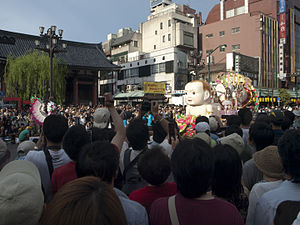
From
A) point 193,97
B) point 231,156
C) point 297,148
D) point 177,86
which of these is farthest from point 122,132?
point 177,86

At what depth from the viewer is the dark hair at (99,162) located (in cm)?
160

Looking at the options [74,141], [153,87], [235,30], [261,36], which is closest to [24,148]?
[74,141]

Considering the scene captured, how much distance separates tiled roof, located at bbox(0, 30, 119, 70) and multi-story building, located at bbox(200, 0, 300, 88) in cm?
1493

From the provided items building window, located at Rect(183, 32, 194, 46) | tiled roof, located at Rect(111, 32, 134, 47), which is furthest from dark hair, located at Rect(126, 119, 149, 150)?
tiled roof, located at Rect(111, 32, 134, 47)

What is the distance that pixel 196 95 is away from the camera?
788cm

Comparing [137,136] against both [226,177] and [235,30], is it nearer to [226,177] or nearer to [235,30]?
[226,177]

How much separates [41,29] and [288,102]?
34.8 m

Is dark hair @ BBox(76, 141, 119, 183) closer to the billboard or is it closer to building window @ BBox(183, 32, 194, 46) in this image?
building window @ BBox(183, 32, 194, 46)

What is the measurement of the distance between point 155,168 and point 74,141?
36.0 inches

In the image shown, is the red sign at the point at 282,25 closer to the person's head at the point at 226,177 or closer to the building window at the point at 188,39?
the building window at the point at 188,39

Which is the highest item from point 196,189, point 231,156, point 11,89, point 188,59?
point 188,59

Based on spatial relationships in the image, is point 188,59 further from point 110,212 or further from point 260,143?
point 110,212

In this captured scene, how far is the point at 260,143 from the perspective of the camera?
2891 mm

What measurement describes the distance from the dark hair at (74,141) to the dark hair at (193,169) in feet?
3.75
